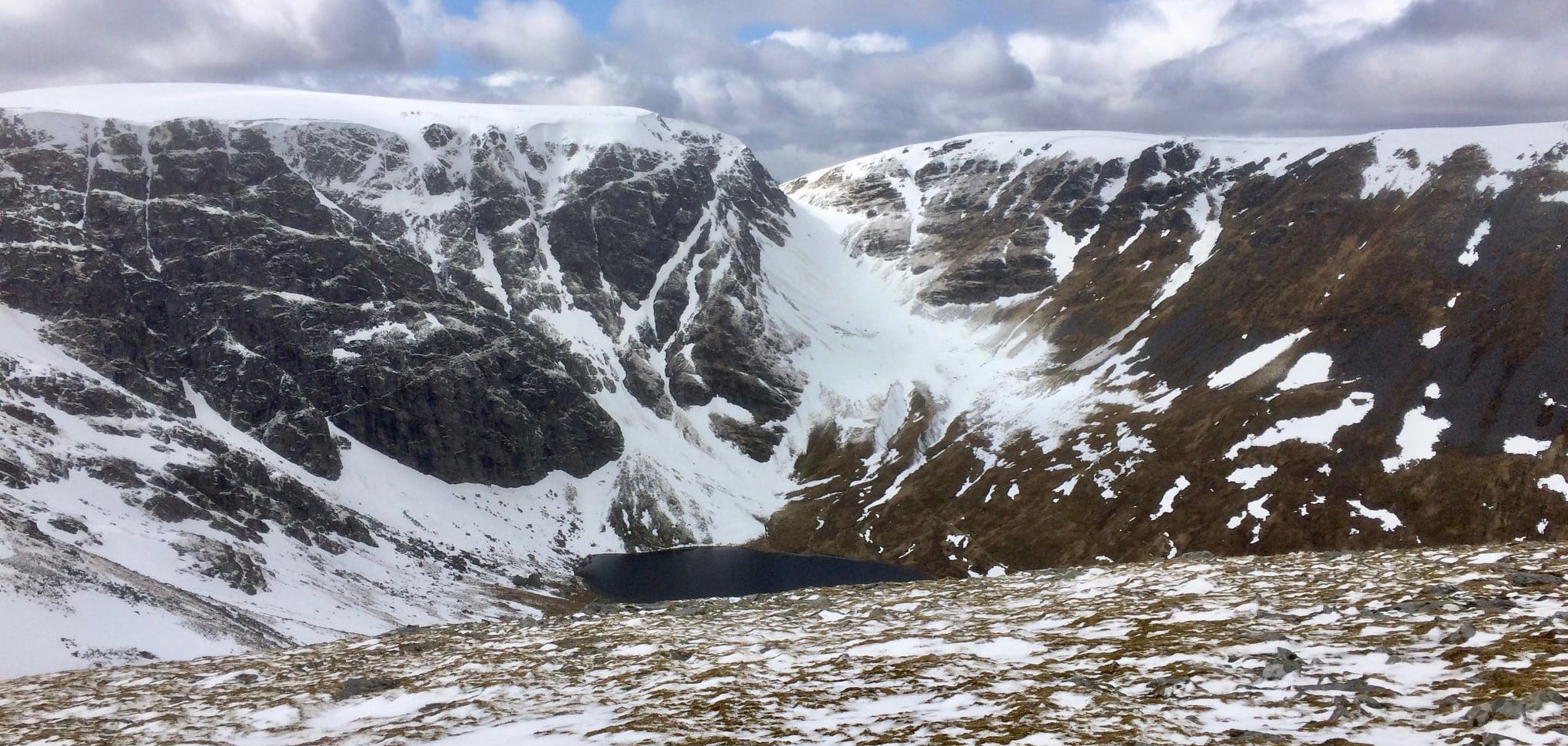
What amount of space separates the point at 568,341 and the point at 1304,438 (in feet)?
465

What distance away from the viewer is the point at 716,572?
466 ft

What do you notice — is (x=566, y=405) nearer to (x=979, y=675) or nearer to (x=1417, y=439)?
(x=1417, y=439)

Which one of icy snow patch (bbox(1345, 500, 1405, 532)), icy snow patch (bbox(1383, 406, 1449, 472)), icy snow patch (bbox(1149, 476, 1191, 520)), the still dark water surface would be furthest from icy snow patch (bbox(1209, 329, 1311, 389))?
the still dark water surface

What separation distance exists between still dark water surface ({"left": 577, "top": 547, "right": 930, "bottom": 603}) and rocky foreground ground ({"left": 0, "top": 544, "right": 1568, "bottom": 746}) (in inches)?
3912

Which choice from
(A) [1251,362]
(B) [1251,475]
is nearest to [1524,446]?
(B) [1251,475]

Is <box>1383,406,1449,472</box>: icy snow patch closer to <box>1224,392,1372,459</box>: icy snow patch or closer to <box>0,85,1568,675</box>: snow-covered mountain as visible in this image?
<box>0,85,1568,675</box>: snow-covered mountain

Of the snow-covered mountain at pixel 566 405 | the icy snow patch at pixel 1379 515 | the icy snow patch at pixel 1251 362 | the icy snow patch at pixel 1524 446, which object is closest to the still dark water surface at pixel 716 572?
the snow-covered mountain at pixel 566 405

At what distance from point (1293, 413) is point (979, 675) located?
14376 centimetres

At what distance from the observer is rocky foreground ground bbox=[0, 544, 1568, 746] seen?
13.4 metres

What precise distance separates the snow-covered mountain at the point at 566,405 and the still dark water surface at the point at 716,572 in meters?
5.72

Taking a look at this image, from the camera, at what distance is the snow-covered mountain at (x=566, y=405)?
351ft

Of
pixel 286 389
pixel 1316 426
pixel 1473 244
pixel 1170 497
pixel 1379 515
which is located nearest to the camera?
pixel 1379 515

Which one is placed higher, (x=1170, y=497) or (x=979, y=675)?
(x=979, y=675)

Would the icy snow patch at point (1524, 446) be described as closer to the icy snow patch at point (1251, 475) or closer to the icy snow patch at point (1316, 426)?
the icy snow patch at point (1316, 426)
